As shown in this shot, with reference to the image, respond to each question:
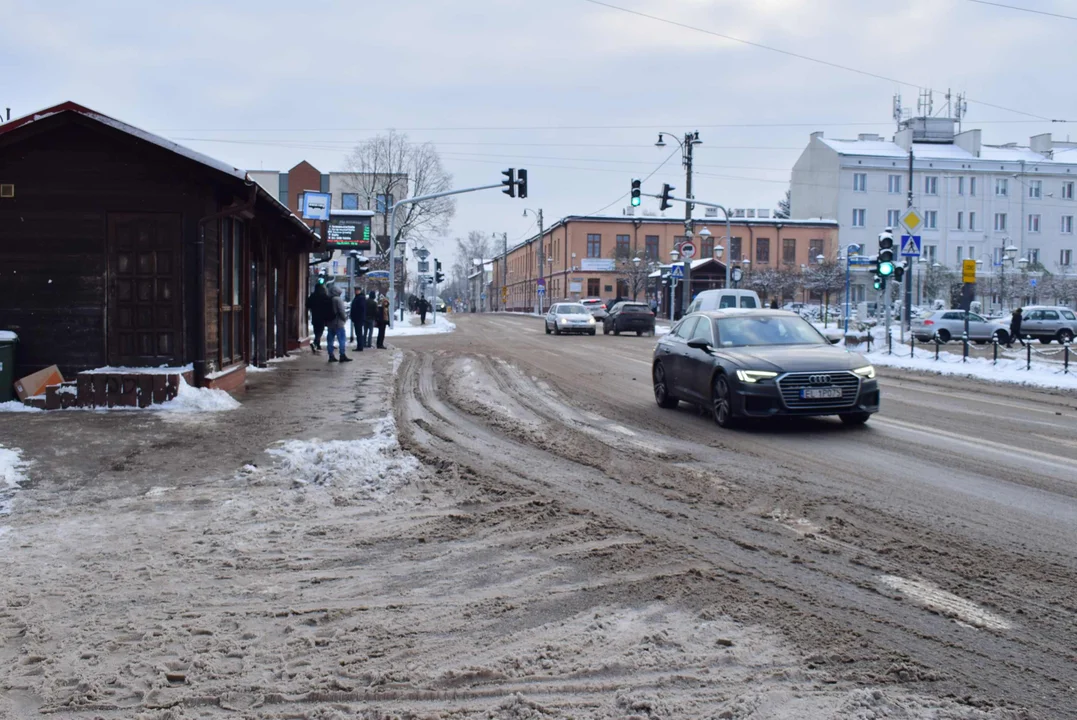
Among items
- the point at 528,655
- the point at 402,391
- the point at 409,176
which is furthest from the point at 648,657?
the point at 409,176

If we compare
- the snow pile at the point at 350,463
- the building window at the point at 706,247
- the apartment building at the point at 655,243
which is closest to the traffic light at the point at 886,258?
the snow pile at the point at 350,463

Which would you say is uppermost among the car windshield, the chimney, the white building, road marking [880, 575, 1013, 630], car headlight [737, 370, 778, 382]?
the chimney

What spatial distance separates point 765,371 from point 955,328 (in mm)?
32003

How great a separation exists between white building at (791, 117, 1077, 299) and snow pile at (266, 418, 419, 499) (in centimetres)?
7701

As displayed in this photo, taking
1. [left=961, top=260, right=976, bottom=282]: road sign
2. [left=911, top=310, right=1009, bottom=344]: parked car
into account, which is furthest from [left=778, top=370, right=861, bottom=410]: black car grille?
[left=911, top=310, right=1009, bottom=344]: parked car

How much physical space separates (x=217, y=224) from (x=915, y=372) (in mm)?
16242

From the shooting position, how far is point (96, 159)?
13.6 metres

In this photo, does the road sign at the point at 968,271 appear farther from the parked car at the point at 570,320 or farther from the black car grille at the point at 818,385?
the parked car at the point at 570,320

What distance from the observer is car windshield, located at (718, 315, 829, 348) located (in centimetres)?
1254

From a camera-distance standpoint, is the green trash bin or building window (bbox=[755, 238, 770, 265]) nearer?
the green trash bin

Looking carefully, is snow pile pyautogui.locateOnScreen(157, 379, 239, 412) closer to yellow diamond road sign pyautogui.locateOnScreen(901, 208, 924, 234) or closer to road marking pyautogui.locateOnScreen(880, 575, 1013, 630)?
road marking pyautogui.locateOnScreen(880, 575, 1013, 630)

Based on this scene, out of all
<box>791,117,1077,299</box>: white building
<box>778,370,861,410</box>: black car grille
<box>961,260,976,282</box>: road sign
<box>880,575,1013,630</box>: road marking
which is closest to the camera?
<box>880,575,1013,630</box>: road marking

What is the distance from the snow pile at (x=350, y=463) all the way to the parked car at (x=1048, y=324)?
38105mm

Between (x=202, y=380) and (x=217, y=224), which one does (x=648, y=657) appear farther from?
(x=217, y=224)
